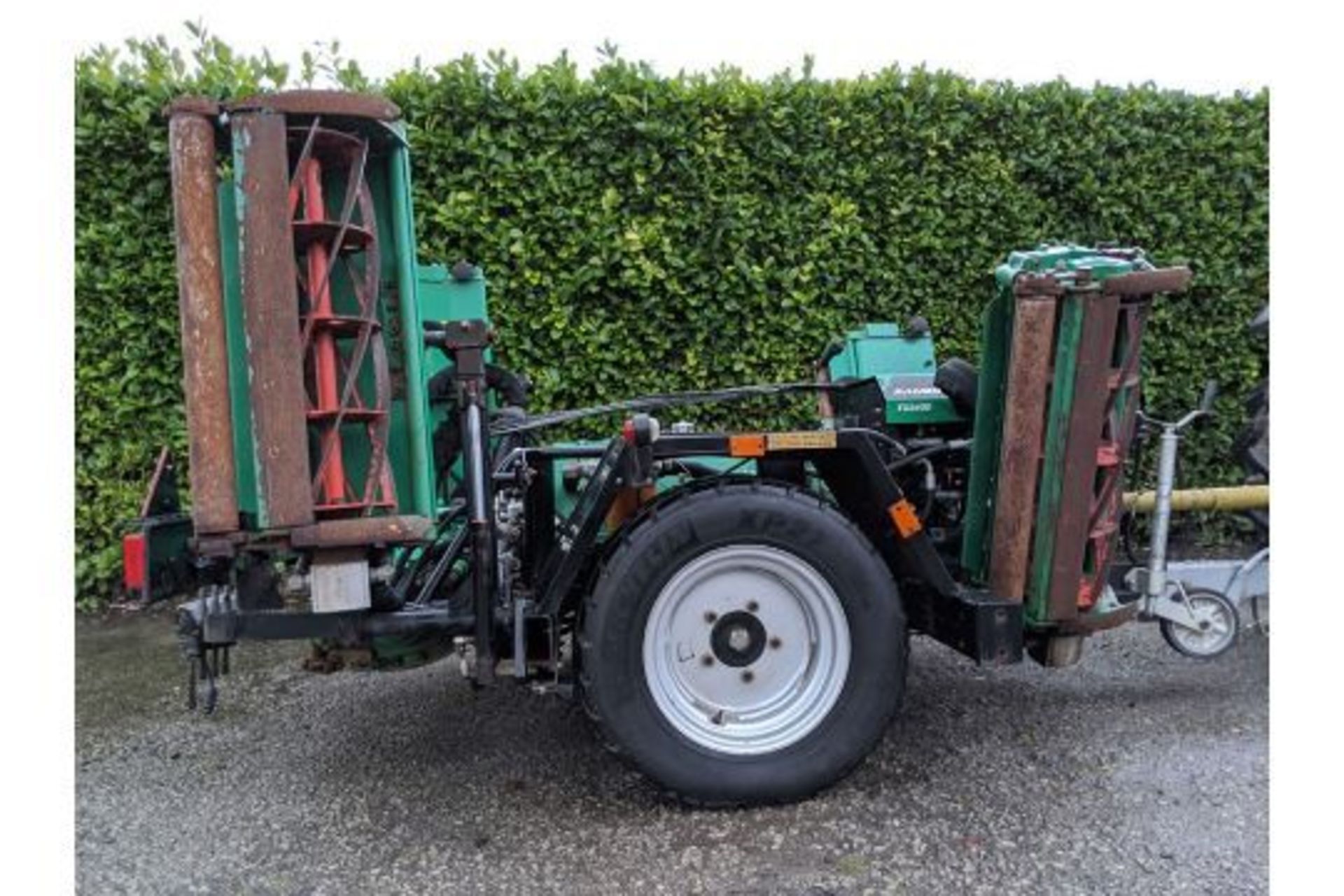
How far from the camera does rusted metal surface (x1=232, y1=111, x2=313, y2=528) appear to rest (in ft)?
7.90

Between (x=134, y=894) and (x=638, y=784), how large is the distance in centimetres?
146

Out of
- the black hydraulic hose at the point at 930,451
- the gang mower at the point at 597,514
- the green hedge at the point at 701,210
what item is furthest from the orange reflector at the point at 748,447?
the green hedge at the point at 701,210

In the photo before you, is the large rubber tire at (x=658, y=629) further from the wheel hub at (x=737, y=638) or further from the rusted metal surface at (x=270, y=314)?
the rusted metal surface at (x=270, y=314)

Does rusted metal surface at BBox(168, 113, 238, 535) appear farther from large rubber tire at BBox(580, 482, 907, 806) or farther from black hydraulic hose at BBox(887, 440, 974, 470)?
black hydraulic hose at BBox(887, 440, 974, 470)

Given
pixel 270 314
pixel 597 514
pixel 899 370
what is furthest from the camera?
pixel 899 370

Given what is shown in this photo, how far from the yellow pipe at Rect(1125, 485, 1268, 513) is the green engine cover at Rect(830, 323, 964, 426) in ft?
3.23

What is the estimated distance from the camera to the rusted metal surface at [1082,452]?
2.86 m

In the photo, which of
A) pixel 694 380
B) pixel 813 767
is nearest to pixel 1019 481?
pixel 813 767

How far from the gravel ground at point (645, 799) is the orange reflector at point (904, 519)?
0.81 metres

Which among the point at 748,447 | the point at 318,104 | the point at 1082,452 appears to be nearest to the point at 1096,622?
the point at 1082,452

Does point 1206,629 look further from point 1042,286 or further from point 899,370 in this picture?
point 1042,286

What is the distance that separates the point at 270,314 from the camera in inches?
94.9

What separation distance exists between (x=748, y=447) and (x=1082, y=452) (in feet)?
3.32

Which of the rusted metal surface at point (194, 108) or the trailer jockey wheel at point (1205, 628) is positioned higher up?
the rusted metal surface at point (194, 108)
